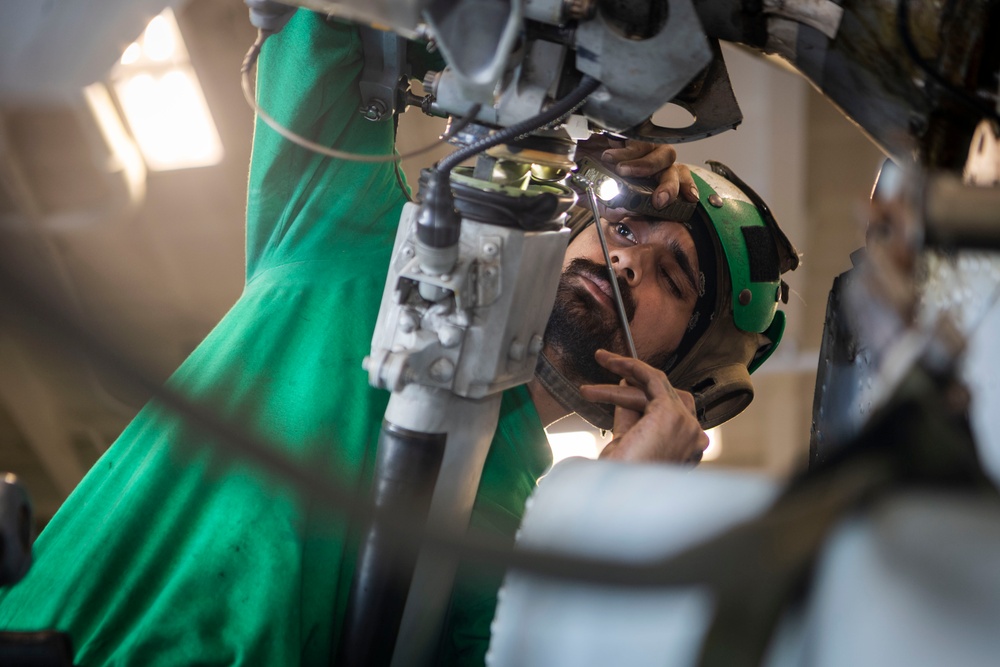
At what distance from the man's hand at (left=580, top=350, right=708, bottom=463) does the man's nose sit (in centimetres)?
20

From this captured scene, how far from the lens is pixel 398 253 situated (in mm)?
885

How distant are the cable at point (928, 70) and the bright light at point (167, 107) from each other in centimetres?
276

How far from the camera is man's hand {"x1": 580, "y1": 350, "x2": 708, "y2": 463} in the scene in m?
1.12

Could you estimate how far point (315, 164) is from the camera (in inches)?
47.3

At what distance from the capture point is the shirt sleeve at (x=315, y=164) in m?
1.04

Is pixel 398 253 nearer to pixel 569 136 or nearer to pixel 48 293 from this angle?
pixel 569 136

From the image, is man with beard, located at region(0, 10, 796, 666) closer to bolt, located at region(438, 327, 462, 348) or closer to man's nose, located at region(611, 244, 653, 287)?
man's nose, located at region(611, 244, 653, 287)

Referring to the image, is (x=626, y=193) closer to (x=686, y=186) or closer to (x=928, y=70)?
(x=686, y=186)

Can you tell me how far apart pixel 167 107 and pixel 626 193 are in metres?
2.38

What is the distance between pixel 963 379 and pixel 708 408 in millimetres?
955

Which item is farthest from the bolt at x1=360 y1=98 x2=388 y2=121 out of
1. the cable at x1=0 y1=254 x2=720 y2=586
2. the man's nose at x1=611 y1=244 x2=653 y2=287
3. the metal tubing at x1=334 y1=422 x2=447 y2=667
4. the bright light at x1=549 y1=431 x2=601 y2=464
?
the bright light at x1=549 y1=431 x2=601 y2=464

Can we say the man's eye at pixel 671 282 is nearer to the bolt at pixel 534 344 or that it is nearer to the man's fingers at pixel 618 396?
the man's fingers at pixel 618 396

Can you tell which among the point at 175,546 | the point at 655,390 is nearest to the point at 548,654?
the point at 175,546

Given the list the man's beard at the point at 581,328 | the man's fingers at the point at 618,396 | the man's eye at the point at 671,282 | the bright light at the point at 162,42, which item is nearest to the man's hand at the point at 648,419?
the man's fingers at the point at 618,396
